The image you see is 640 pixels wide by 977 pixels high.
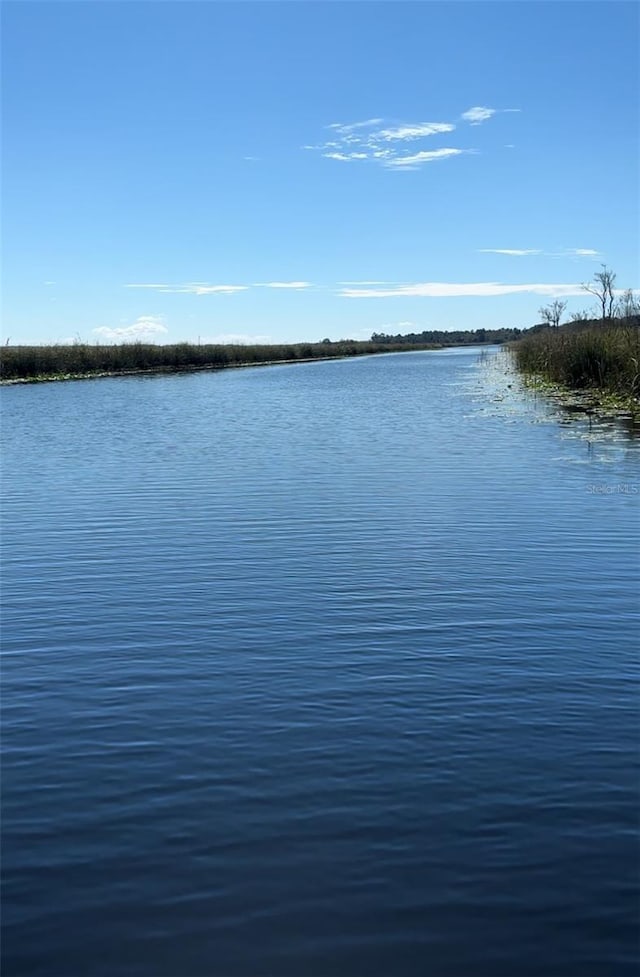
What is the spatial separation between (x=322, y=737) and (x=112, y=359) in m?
86.6

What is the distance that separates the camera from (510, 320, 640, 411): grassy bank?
1513 inches

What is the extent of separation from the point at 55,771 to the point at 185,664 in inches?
104

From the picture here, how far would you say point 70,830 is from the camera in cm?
689

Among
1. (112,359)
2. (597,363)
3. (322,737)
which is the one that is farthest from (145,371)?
(322,737)

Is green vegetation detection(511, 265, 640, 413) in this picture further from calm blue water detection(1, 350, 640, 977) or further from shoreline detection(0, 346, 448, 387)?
shoreline detection(0, 346, 448, 387)

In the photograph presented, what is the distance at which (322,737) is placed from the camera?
27.5 feet

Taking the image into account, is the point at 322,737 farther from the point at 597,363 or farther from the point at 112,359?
the point at 112,359

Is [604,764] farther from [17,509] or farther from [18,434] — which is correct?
[18,434]

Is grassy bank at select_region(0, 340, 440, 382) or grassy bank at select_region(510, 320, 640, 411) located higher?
grassy bank at select_region(0, 340, 440, 382)

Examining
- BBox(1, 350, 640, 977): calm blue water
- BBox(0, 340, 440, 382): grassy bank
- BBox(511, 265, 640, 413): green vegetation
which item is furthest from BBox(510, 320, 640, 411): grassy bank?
BBox(0, 340, 440, 382): grassy bank

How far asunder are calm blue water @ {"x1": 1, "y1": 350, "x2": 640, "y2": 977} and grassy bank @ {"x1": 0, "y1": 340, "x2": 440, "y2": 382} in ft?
205

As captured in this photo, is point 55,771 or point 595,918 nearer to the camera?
point 595,918

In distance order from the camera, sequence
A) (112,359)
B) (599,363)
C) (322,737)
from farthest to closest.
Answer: (112,359)
(599,363)
(322,737)

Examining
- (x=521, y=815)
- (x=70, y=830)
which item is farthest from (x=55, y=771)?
(x=521, y=815)
